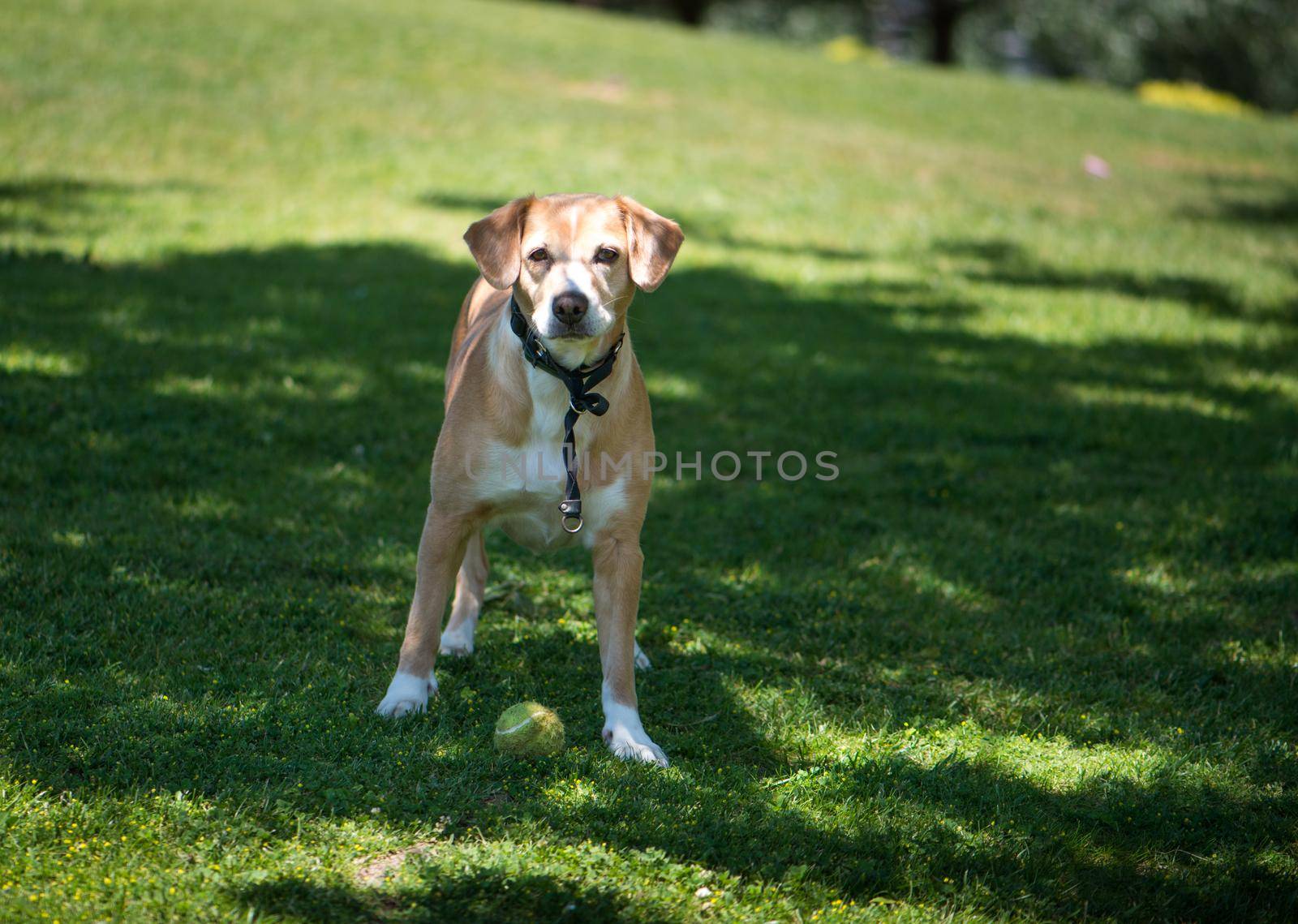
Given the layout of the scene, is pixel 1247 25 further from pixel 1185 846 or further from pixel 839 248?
pixel 1185 846

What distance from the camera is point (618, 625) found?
4254 millimetres

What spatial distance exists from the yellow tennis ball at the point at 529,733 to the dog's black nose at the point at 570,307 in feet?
4.32

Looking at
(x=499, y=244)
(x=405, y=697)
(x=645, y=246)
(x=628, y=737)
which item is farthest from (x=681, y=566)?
(x=499, y=244)

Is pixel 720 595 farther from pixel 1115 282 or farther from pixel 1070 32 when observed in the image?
pixel 1070 32

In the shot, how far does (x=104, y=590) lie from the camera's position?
4.87 meters

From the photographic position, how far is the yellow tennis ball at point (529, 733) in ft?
13.2

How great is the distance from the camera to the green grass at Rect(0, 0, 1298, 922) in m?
3.59

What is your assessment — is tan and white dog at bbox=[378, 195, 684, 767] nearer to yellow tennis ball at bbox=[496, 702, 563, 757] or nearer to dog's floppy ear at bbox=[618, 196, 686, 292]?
dog's floppy ear at bbox=[618, 196, 686, 292]

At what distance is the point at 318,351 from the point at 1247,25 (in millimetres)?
29043

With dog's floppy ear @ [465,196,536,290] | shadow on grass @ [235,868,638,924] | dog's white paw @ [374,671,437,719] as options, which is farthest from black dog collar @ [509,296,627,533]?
shadow on grass @ [235,868,638,924]

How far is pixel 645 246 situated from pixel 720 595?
6.33 feet

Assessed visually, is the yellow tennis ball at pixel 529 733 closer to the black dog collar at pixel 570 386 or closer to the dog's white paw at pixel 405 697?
the dog's white paw at pixel 405 697

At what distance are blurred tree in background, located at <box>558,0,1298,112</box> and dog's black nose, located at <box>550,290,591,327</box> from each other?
30348 millimetres

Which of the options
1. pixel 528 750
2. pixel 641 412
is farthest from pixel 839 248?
pixel 528 750
